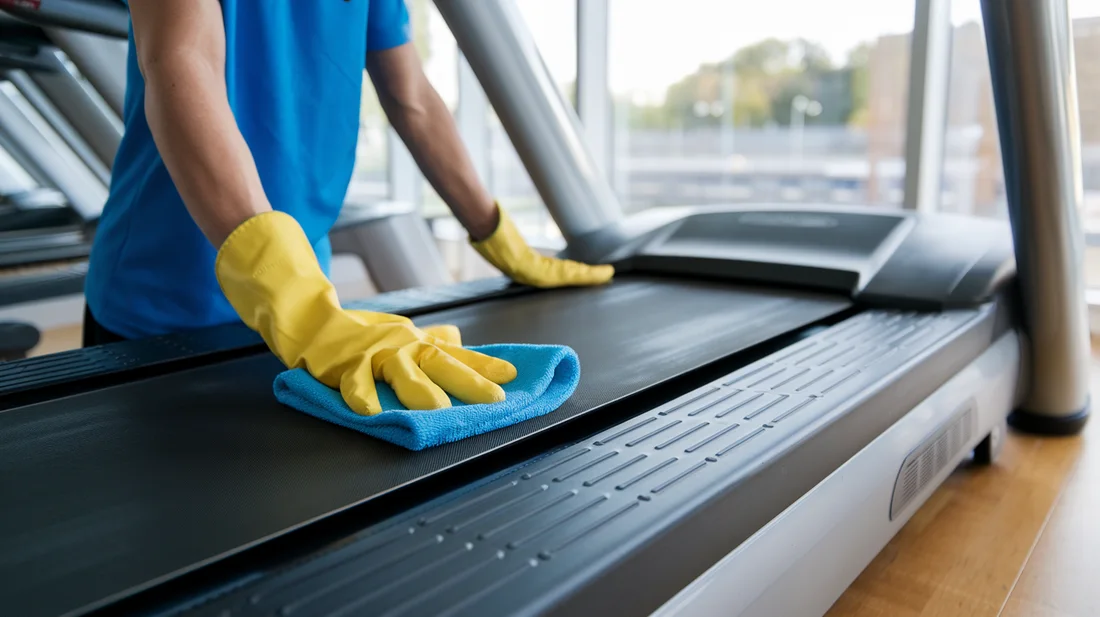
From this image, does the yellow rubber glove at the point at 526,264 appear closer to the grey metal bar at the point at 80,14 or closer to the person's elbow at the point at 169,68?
the person's elbow at the point at 169,68

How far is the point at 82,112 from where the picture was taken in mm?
3189

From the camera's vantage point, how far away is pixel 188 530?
685 mm

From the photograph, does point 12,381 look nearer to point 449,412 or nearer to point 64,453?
point 64,453

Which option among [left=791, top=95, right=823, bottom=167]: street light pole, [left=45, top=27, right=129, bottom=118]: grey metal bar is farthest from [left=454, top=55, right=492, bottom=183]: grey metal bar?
[left=45, top=27, right=129, bottom=118]: grey metal bar

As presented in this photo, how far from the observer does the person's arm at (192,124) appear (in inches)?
40.0

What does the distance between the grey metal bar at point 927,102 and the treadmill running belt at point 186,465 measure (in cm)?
166

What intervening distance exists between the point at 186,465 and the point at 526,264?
1045 mm

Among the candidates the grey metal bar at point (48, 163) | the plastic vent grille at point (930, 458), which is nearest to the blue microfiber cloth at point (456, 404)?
the plastic vent grille at point (930, 458)

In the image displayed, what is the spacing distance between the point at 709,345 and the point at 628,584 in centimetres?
70

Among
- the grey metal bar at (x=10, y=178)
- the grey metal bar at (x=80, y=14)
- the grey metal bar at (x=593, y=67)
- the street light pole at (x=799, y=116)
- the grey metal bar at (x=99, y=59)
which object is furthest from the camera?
the grey metal bar at (x=10, y=178)

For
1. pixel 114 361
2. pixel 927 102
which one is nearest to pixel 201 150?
pixel 114 361

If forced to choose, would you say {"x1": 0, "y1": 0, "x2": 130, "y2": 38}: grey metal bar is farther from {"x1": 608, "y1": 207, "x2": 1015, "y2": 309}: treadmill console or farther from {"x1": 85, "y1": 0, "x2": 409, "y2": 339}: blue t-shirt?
{"x1": 608, "y1": 207, "x2": 1015, "y2": 309}: treadmill console

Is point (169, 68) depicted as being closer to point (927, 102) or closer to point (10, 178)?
point (927, 102)

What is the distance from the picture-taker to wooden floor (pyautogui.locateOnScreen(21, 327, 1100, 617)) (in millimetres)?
1051
